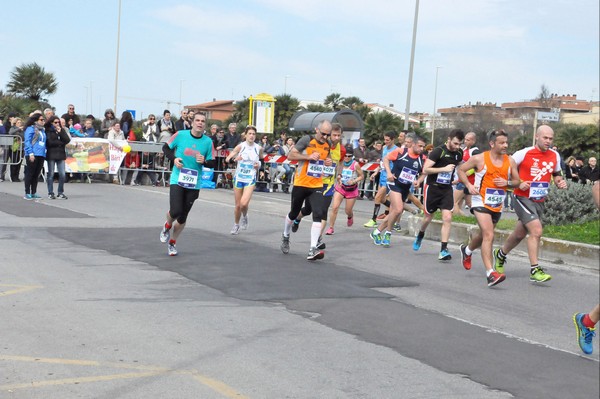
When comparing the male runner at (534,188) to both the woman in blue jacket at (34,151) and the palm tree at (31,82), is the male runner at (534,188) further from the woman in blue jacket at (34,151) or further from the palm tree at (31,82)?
Result: the palm tree at (31,82)

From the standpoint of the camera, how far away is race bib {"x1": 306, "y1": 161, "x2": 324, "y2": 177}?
12.4m

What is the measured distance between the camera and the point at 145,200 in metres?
20.8

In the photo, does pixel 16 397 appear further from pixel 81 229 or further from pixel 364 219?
pixel 364 219

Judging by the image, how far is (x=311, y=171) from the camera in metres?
12.4

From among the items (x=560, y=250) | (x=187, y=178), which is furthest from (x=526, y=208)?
(x=187, y=178)

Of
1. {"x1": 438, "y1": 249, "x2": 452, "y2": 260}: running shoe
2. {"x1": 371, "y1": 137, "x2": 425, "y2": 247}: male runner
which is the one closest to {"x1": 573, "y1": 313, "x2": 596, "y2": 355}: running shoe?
{"x1": 438, "y1": 249, "x2": 452, "y2": 260}: running shoe

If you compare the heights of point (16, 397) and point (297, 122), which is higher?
point (297, 122)

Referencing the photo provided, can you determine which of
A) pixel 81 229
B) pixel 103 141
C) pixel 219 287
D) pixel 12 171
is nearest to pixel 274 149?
pixel 103 141

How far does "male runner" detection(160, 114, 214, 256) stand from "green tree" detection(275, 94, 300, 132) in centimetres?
5611

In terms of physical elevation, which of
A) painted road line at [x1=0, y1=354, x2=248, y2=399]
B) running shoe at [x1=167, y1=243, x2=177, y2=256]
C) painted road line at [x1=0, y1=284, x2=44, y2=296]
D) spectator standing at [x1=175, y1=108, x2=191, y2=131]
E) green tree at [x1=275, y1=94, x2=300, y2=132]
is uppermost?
green tree at [x1=275, y1=94, x2=300, y2=132]

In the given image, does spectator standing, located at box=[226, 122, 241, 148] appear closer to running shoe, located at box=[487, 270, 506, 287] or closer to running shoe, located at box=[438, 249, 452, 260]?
running shoe, located at box=[438, 249, 452, 260]

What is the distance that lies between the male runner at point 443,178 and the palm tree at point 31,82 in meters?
52.7

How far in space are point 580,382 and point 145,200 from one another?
15.7 metres

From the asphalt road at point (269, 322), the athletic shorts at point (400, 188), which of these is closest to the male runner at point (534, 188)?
the asphalt road at point (269, 322)
